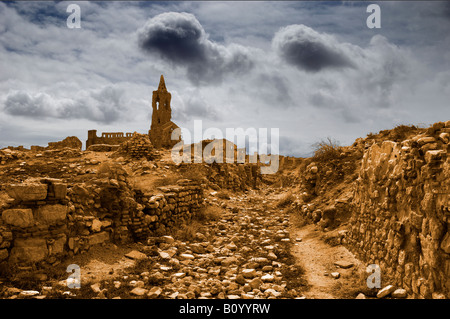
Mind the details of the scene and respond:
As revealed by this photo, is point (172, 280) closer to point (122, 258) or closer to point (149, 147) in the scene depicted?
point (122, 258)

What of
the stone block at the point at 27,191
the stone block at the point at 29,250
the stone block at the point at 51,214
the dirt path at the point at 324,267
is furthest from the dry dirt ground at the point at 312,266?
the stone block at the point at 27,191

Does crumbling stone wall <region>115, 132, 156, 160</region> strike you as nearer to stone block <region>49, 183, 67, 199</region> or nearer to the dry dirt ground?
the dry dirt ground

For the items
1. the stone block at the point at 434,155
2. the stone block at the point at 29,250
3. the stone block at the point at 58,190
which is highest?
the stone block at the point at 434,155

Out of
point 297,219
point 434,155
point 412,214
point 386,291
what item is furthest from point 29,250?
point 297,219

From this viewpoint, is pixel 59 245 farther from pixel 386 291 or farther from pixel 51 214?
pixel 386 291

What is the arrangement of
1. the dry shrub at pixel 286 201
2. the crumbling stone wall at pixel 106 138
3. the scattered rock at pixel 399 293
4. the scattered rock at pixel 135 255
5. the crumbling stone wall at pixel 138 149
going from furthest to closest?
the crumbling stone wall at pixel 106 138 < the crumbling stone wall at pixel 138 149 < the dry shrub at pixel 286 201 < the scattered rock at pixel 135 255 < the scattered rock at pixel 399 293

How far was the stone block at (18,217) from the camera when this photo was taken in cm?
517

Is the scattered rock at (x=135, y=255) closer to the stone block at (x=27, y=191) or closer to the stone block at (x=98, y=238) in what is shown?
the stone block at (x=98, y=238)

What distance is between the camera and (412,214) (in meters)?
4.25

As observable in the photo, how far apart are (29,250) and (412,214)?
22.1ft

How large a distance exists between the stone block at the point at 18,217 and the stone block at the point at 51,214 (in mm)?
148

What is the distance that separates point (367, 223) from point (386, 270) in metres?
1.30

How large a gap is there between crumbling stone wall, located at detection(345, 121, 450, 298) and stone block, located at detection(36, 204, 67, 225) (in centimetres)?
635

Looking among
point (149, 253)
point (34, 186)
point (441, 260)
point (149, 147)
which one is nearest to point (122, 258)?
point (149, 253)
